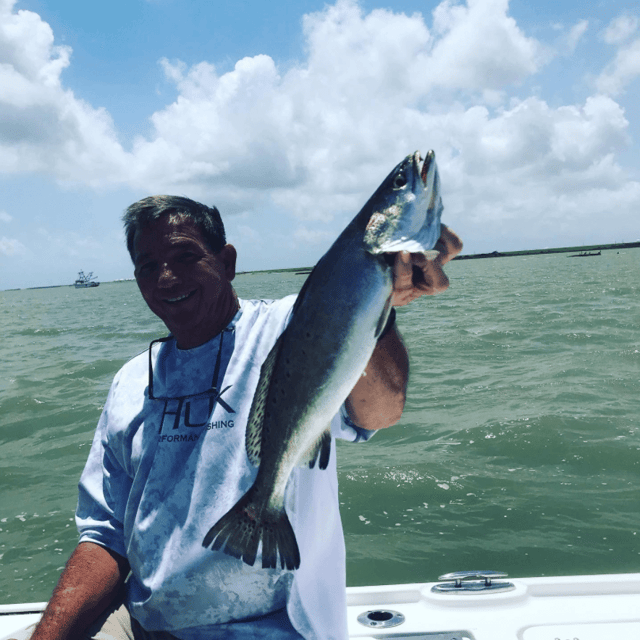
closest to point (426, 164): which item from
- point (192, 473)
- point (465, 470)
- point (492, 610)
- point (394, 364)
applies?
point (394, 364)

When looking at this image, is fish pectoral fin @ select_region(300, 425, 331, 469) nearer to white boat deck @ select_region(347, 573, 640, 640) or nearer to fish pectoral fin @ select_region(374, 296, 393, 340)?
fish pectoral fin @ select_region(374, 296, 393, 340)

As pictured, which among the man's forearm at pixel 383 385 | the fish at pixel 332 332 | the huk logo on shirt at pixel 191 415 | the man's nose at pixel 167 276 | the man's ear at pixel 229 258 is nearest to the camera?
the fish at pixel 332 332

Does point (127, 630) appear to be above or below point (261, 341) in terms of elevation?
below

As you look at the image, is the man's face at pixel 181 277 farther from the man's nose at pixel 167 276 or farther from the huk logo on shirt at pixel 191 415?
the huk logo on shirt at pixel 191 415

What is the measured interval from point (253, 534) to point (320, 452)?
1.15 feet

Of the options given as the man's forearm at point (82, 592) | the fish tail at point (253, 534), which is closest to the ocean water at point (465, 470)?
the man's forearm at point (82, 592)

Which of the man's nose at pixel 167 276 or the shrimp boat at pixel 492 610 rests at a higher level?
the man's nose at pixel 167 276

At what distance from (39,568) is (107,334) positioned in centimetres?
2017

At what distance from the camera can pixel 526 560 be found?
5.12 metres

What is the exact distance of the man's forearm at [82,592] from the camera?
228 cm

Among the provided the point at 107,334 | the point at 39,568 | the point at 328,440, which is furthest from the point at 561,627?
the point at 107,334

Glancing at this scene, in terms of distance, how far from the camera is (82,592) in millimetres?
2348

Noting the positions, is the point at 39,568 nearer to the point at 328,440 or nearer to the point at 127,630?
the point at 127,630

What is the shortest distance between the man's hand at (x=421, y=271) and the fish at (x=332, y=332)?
0.04 meters
